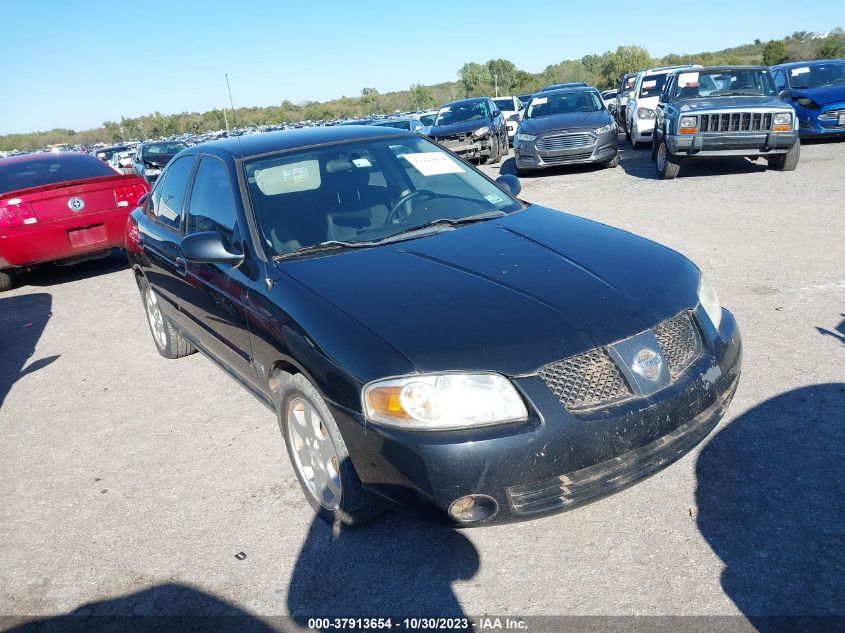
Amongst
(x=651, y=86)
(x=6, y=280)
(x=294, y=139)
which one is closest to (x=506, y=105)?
(x=651, y=86)

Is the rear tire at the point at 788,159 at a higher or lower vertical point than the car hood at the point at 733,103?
lower

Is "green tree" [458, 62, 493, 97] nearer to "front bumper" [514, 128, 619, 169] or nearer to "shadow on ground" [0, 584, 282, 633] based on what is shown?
"front bumper" [514, 128, 619, 169]

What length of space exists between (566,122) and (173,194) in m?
9.66

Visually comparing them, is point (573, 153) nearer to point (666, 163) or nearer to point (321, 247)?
point (666, 163)

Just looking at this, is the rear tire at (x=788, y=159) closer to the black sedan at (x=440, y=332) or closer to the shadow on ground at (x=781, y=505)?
the shadow on ground at (x=781, y=505)

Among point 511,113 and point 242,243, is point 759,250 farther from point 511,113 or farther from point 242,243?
point 511,113

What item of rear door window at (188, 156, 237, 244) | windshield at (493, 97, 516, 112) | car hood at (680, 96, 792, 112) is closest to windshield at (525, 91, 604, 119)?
car hood at (680, 96, 792, 112)

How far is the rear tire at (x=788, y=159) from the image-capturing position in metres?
10.7

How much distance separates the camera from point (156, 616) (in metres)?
2.61

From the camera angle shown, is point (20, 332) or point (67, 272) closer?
point (20, 332)

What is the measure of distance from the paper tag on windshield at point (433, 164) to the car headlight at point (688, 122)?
24.6 feet

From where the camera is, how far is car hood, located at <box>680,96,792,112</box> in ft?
33.8

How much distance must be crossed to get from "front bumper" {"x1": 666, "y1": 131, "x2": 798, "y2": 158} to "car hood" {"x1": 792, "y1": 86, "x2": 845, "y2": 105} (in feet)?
13.3

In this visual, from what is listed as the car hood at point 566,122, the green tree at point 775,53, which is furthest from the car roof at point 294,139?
the green tree at point 775,53
